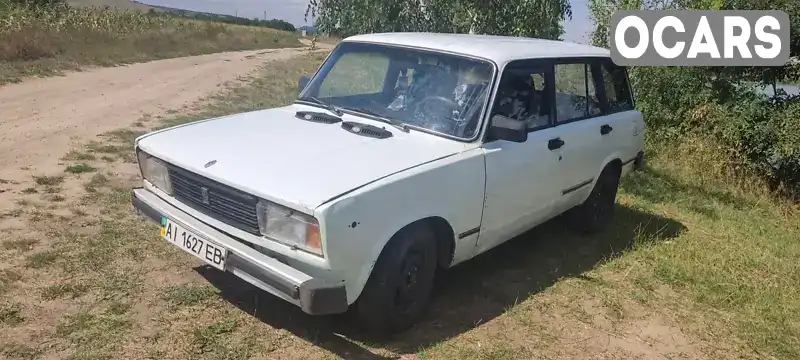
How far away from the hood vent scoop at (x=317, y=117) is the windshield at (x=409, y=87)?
193 mm

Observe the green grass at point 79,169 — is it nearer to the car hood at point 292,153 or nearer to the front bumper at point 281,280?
the car hood at point 292,153

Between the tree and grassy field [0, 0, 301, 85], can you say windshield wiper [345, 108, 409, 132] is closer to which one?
the tree

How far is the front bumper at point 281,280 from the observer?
3.10m

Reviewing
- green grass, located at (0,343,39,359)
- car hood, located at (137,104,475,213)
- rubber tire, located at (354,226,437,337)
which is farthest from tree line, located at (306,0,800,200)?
green grass, located at (0,343,39,359)

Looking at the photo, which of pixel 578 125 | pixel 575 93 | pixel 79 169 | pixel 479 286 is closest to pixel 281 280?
pixel 479 286

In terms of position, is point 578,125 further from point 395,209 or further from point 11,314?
point 11,314

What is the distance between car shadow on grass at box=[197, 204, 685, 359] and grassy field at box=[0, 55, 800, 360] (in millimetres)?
14

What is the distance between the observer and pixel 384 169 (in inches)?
134

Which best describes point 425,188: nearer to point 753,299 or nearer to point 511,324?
point 511,324

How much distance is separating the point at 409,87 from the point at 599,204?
8.64 feet

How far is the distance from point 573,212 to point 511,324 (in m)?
2.12

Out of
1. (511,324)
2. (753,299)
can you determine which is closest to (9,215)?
(511,324)

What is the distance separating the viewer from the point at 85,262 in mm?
4270

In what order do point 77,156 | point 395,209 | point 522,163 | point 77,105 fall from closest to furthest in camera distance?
1. point 395,209
2. point 522,163
3. point 77,156
4. point 77,105
